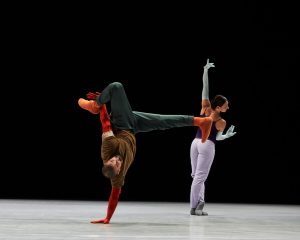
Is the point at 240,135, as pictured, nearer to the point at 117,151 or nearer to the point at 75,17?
the point at 75,17

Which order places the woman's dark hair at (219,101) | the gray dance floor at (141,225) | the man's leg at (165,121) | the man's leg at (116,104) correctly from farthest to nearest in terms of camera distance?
1. the woman's dark hair at (219,101)
2. the man's leg at (165,121)
3. the man's leg at (116,104)
4. the gray dance floor at (141,225)

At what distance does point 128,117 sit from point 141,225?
2.85 ft

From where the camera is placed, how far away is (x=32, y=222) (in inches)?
191

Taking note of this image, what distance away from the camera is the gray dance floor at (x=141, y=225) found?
4.02 meters

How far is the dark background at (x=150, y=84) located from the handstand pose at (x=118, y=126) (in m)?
3.57

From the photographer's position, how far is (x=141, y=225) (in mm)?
4824

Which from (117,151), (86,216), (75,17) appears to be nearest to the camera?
(117,151)

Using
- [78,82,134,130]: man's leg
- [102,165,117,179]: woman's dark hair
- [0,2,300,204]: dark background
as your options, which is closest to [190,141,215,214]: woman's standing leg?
[78,82,134,130]: man's leg

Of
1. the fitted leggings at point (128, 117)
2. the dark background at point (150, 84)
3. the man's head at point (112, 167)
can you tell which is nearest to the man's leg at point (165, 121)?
the fitted leggings at point (128, 117)

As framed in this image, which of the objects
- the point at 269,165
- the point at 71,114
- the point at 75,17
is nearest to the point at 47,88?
the point at 71,114

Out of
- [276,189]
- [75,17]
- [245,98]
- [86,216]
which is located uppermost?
[75,17]

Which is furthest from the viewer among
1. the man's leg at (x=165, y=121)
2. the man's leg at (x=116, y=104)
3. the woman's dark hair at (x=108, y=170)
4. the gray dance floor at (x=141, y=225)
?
the man's leg at (x=165, y=121)

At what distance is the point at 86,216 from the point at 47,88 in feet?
A: 10.7

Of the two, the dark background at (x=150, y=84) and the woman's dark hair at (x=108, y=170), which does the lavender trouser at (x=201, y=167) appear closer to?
the woman's dark hair at (x=108, y=170)
